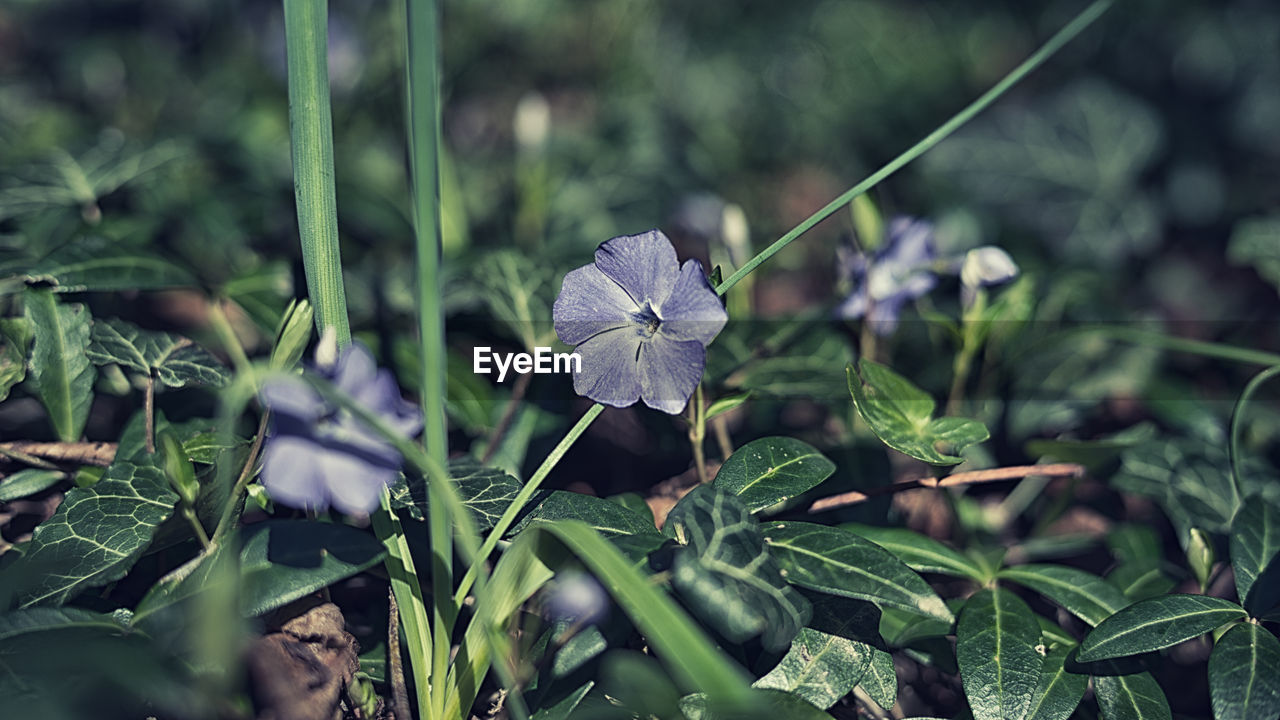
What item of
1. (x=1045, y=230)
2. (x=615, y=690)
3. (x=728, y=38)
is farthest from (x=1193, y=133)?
(x=615, y=690)

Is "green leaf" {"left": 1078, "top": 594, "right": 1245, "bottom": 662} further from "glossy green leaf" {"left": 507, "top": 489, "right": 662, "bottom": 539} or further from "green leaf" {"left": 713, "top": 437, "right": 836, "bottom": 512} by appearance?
"glossy green leaf" {"left": 507, "top": 489, "right": 662, "bottom": 539}

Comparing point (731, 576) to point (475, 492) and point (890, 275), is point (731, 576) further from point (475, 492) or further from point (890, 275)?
point (890, 275)

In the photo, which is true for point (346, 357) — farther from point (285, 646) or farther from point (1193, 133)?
point (1193, 133)

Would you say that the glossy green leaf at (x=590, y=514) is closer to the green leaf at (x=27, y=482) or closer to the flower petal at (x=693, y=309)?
the flower petal at (x=693, y=309)

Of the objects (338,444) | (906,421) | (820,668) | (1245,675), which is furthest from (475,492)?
(1245,675)

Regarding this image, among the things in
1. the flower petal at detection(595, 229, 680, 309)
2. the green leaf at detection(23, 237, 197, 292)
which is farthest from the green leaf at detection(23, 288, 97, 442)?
the flower petal at detection(595, 229, 680, 309)

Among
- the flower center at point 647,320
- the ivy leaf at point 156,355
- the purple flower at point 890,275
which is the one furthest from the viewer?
the purple flower at point 890,275

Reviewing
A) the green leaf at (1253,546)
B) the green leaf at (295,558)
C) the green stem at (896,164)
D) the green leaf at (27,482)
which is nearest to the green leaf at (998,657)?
the green leaf at (1253,546)
